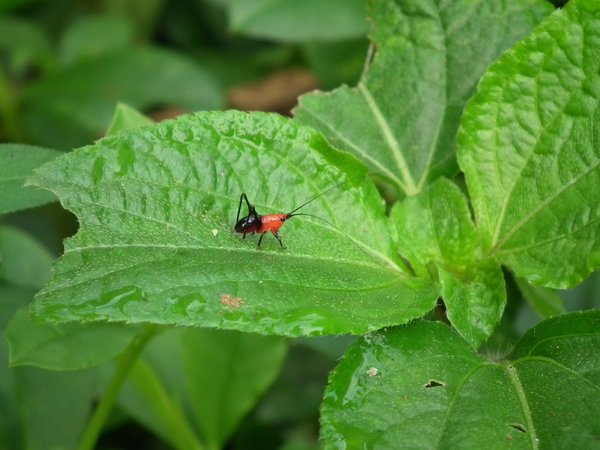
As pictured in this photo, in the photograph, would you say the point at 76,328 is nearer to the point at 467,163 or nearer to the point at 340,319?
the point at 340,319

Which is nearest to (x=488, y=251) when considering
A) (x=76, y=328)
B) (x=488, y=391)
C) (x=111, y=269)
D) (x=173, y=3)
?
(x=488, y=391)

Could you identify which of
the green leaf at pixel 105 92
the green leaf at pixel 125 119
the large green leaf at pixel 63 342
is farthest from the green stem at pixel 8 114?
the green leaf at pixel 125 119

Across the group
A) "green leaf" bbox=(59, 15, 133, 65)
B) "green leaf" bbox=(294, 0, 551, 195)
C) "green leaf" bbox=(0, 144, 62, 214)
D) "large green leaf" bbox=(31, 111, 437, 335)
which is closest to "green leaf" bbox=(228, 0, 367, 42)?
"green leaf" bbox=(59, 15, 133, 65)

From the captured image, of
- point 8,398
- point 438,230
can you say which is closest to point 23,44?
point 8,398

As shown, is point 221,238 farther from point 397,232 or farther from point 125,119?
point 125,119

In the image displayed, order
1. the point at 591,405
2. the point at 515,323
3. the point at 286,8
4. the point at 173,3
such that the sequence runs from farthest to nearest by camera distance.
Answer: the point at 173,3 → the point at 286,8 → the point at 515,323 → the point at 591,405

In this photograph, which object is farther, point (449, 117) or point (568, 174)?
point (449, 117)

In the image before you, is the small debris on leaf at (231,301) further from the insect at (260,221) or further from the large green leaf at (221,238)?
the insect at (260,221)

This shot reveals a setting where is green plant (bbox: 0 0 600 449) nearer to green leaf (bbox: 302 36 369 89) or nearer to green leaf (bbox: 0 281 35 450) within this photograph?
green leaf (bbox: 0 281 35 450)
